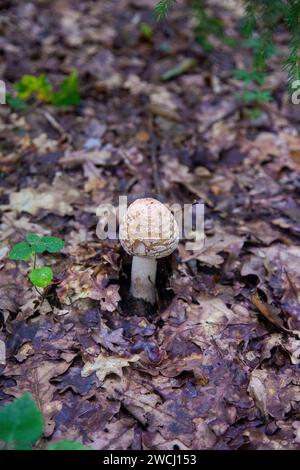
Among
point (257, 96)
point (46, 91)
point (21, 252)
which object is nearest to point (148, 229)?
point (21, 252)

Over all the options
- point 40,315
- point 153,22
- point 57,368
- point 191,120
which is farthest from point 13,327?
point 153,22

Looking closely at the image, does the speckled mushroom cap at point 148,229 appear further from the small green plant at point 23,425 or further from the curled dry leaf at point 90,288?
the small green plant at point 23,425

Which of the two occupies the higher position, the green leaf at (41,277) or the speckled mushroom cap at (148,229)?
the speckled mushroom cap at (148,229)

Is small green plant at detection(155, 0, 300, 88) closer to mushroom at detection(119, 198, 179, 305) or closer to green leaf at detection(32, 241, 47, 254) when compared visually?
mushroom at detection(119, 198, 179, 305)

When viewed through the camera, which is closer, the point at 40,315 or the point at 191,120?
the point at 40,315

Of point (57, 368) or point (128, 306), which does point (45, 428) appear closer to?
point (57, 368)

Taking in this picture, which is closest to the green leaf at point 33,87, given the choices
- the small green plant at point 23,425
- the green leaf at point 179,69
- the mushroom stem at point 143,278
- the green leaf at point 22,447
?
the green leaf at point 179,69

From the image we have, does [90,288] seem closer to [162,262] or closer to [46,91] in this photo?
[162,262]
